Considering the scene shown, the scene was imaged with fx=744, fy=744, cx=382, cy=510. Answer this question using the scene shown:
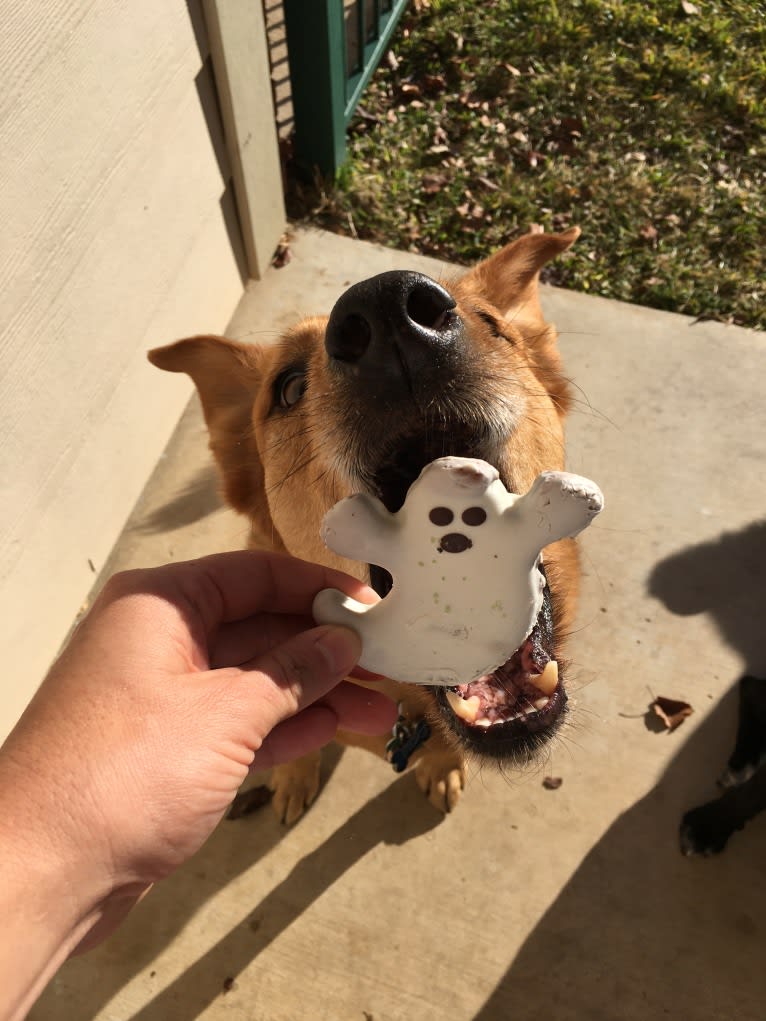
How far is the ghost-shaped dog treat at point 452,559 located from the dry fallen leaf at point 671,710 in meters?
2.02

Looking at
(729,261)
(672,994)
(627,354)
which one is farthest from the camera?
(729,261)

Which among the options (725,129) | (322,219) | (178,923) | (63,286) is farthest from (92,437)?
(725,129)

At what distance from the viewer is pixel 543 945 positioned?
2998 mm

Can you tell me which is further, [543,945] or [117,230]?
[117,230]

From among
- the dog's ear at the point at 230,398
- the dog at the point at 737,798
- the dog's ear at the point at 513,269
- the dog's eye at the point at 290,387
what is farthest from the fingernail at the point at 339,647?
the dog at the point at 737,798

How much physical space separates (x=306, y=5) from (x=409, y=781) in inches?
164

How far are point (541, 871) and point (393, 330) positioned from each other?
2.53m

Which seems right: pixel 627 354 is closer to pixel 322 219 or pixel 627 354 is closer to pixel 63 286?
pixel 322 219

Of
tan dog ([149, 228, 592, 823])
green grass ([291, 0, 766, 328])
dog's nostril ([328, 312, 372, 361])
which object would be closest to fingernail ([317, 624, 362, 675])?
tan dog ([149, 228, 592, 823])

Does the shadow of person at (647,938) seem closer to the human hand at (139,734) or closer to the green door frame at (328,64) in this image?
the human hand at (139,734)

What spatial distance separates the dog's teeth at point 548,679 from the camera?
2211 mm

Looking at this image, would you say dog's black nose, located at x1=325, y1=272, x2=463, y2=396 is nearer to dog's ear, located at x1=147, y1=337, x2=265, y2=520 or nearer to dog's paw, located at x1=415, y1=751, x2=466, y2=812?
dog's ear, located at x1=147, y1=337, x2=265, y2=520

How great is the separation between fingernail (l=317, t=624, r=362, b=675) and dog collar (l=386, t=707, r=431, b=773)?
1.00 metres

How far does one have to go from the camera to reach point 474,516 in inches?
62.8
